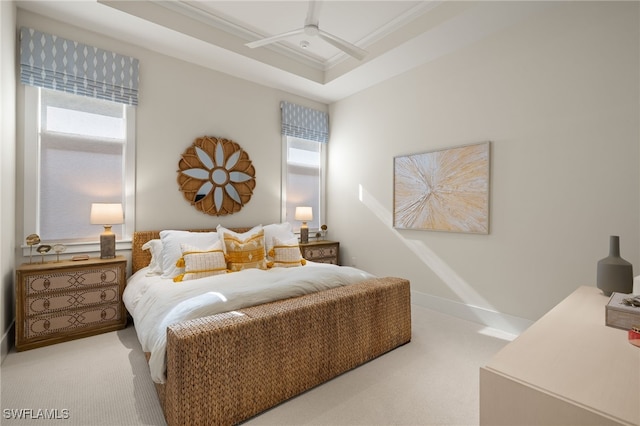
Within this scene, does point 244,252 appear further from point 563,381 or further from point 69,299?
point 563,381

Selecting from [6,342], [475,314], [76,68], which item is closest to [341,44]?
[76,68]

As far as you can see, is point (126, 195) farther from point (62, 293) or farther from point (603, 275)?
point (603, 275)

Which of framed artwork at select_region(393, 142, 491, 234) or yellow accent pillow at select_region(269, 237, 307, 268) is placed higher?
framed artwork at select_region(393, 142, 491, 234)

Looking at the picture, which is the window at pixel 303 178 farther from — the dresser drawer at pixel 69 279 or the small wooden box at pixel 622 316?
the small wooden box at pixel 622 316

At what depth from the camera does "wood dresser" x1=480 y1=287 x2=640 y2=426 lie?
32.1 inches

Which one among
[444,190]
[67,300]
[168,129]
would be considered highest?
[168,129]

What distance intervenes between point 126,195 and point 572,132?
4454 mm

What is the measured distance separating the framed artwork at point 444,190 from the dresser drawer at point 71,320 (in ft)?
11.1

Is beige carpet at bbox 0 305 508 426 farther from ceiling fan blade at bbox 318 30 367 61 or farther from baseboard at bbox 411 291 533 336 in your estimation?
ceiling fan blade at bbox 318 30 367 61

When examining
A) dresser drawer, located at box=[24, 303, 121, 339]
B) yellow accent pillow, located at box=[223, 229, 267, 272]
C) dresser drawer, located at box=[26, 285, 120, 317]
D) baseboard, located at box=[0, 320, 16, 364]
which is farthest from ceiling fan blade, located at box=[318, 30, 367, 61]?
baseboard, located at box=[0, 320, 16, 364]

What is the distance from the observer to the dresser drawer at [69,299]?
2.56 meters

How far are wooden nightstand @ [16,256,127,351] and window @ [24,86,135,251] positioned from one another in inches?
17.2

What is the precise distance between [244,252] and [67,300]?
1.60m

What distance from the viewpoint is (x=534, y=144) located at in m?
2.82
